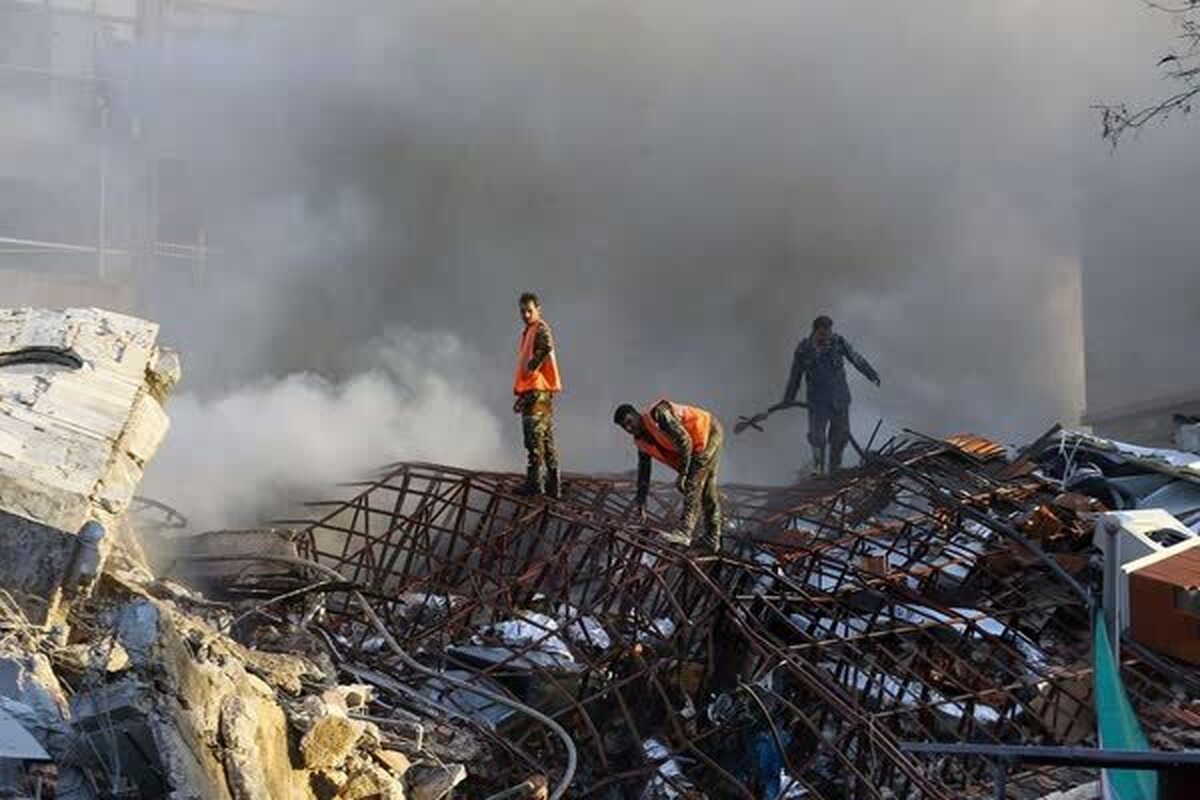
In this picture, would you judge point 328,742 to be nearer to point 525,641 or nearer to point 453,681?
point 453,681

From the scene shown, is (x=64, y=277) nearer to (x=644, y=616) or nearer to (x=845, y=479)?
(x=845, y=479)

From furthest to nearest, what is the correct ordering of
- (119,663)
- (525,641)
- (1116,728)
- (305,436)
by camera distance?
(305,436) < (525,641) < (1116,728) < (119,663)

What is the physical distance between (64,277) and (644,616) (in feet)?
28.5

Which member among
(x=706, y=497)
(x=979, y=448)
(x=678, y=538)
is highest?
(x=979, y=448)

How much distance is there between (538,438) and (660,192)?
7013mm

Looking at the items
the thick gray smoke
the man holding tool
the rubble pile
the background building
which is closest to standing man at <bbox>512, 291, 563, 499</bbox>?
the rubble pile

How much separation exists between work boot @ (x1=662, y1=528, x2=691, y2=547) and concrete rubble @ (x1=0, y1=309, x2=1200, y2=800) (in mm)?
149

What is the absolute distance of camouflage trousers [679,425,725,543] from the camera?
604cm

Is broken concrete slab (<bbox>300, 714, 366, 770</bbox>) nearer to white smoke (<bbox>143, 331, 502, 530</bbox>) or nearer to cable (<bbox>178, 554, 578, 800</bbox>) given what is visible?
cable (<bbox>178, 554, 578, 800</bbox>)

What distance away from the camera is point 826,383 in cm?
899

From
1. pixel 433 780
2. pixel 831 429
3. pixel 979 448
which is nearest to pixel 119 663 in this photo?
pixel 433 780

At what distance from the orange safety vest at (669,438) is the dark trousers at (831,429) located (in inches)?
123

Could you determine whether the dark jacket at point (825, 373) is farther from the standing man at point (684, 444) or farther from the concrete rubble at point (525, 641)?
the standing man at point (684, 444)

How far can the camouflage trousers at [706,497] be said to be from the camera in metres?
6.04
